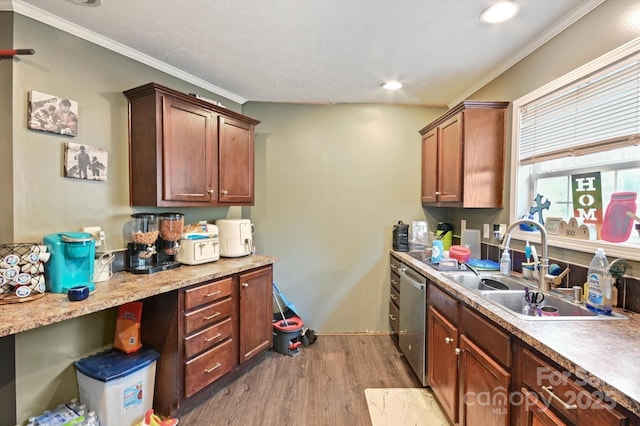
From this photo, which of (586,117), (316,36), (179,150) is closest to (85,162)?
(179,150)

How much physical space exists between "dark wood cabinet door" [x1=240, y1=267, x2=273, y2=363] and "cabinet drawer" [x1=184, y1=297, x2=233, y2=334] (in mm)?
158

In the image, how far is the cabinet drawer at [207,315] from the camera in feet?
6.57

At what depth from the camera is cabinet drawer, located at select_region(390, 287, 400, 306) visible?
9.75 feet

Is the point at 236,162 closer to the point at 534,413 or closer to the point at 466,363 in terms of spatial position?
the point at 466,363

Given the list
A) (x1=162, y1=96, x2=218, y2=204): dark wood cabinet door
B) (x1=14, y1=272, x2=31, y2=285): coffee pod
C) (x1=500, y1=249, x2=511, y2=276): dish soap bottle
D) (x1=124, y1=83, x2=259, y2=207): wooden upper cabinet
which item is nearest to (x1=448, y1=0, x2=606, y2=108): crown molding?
(x1=500, y1=249, x2=511, y2=276): dish soap bottle

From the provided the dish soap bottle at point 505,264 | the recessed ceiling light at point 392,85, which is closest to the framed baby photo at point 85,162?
the recessed ceiling light at point 392,85

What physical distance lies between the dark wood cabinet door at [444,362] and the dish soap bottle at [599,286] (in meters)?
0.67

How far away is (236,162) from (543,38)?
247cm

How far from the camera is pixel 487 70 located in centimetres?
246

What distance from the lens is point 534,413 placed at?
1.16 meters

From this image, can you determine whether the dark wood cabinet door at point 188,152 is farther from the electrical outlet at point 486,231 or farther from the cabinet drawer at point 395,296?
the electrical outlet at point 486,231

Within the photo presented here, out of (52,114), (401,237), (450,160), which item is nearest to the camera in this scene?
(52,114)

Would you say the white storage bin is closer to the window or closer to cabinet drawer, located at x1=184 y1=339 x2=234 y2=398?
cabinet drawer, located at x1=184 y1=339 x2=234 y2=398

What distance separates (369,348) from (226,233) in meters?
1.83
